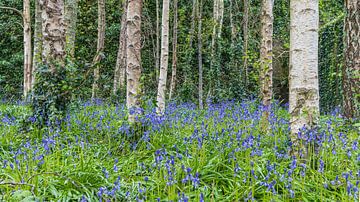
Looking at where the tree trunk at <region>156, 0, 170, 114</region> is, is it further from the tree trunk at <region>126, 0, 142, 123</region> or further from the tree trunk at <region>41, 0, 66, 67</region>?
the tree trunk at <region>41, 0, 66, 67</region>

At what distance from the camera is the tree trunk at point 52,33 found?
5723 mm

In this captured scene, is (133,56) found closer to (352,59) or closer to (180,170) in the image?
(180,170)

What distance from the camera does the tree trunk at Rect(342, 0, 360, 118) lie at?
5977 mm

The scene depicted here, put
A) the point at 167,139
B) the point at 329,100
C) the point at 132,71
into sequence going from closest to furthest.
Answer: the point at 167,139, the point at 132,71, the point at 329,100

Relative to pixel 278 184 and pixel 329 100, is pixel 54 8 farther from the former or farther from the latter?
pixel 329 100

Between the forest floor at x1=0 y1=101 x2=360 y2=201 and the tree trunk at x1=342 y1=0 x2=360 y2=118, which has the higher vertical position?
the tree trunk at x1=342 y1=0 x2=360 y2=118

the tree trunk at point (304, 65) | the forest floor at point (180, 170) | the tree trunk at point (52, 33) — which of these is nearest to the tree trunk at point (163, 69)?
the tree trunk at point (52, 33)

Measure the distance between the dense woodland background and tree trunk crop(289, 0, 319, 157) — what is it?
7.78m

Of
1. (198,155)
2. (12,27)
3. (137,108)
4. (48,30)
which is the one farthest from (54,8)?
(12,27)

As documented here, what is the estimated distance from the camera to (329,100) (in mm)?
11922

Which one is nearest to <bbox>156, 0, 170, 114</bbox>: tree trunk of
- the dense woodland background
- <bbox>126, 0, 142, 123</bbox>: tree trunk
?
<bbox>126, 0, 142, 123</bbox>: tree trunk

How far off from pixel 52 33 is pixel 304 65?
169 inches

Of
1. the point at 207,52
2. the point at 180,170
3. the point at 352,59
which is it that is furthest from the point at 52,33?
the point at 207,52

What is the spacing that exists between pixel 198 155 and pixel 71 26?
22.3ft
